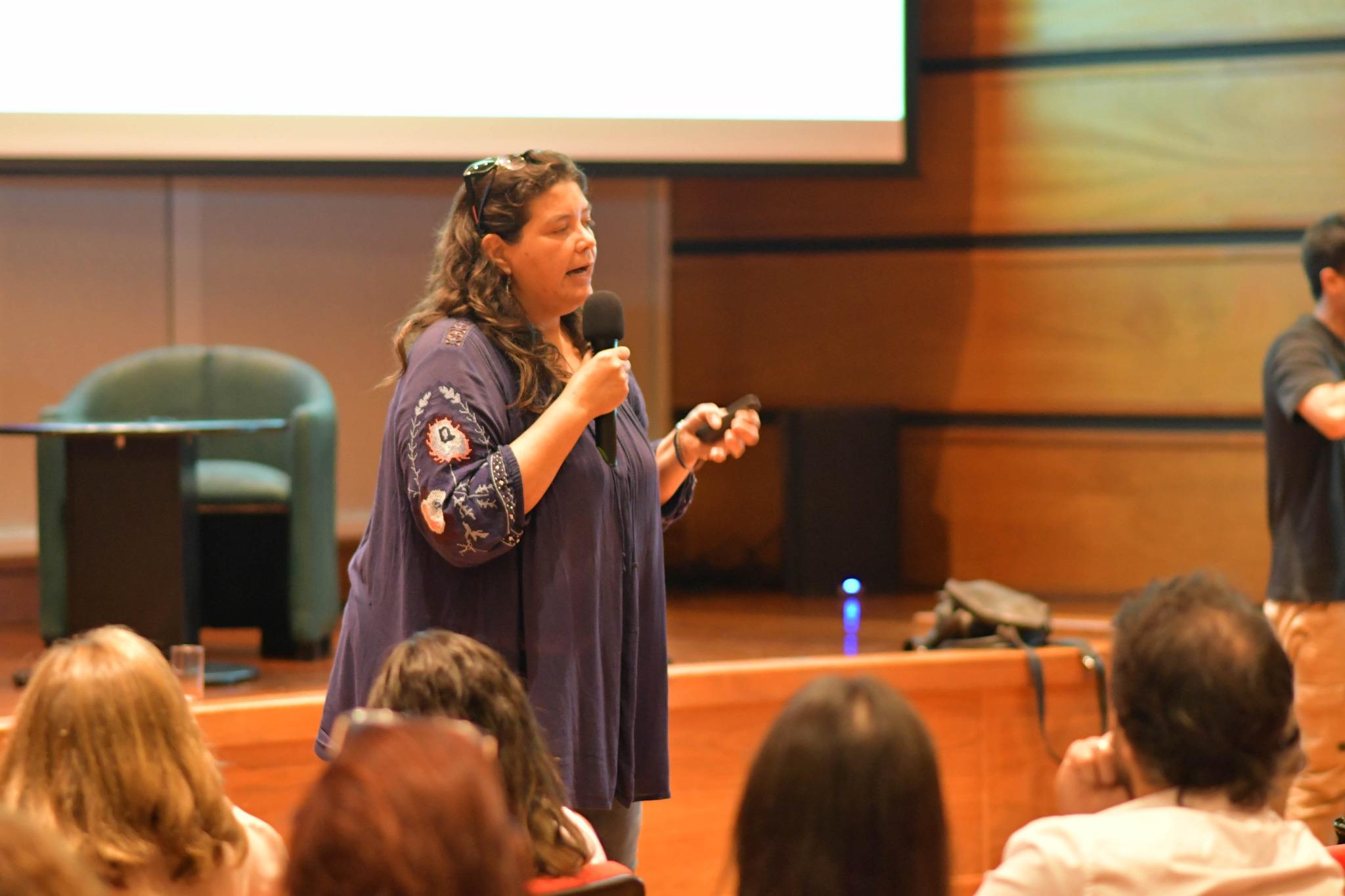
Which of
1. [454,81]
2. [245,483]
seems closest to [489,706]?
[245,483]

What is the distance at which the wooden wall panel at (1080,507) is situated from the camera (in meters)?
4.62

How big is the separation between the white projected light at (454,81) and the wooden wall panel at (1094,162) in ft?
1.35

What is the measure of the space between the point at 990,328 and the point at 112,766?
381 centimetres

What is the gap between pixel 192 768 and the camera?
4.93ft

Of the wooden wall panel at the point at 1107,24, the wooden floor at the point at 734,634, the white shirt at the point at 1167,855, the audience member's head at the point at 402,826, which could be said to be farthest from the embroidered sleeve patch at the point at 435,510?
the wooden wall panel at the point at 1107,24

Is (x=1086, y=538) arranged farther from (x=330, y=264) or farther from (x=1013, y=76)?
(x=330, y=264)

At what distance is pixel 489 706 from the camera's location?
1.56 meters

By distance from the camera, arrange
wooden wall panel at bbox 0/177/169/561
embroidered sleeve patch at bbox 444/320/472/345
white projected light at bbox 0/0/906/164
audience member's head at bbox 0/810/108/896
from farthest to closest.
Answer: wooden wall panel at bbox 0/177/169/561 < white projected light at bbox 0/0/906/164 < embroidered sleeve patch at bbox 444/320/472/345 < audience member's head at bbox 0/810/108/896

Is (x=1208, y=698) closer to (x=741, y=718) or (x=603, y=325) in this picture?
(x=603, y=325)

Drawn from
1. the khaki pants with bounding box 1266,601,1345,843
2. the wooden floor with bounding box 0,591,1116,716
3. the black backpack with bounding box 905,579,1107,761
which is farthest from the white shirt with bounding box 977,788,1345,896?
the black backpack with bounding box 905,579,1107,761

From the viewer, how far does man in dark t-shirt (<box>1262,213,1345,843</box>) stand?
135 inches

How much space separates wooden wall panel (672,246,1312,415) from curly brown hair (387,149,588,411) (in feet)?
9.65

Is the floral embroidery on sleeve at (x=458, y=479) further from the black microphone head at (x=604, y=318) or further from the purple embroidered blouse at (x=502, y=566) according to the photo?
the black microphone head at (x=604, y=318)

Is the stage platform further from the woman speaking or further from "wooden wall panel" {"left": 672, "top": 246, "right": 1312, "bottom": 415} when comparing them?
the woman speaking
